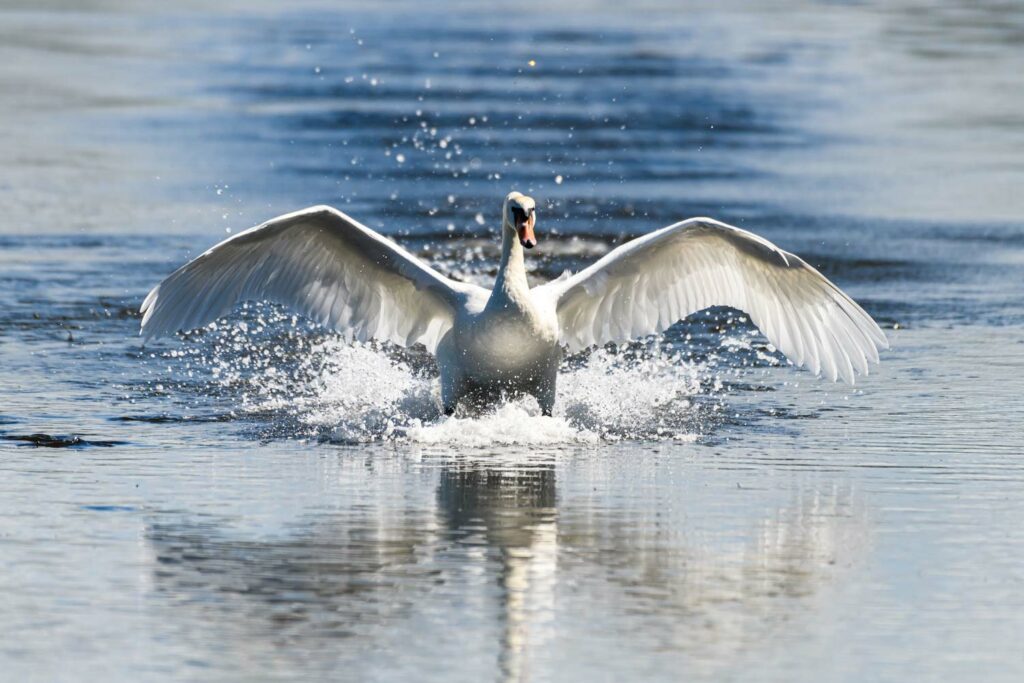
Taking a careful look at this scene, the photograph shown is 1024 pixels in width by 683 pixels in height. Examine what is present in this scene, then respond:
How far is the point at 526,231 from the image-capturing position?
36.1ft

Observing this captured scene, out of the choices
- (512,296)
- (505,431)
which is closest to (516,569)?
(505,431)

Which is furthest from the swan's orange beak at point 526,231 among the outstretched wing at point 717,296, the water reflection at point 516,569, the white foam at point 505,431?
the water reflection at point 516,569

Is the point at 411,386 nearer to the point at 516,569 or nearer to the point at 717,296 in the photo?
the point at 717,296

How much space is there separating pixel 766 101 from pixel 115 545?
64.8ft

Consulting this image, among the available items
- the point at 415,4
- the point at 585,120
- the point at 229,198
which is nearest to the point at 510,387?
the point at 229,198

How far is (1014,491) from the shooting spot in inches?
353

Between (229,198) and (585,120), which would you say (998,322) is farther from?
(585,120)

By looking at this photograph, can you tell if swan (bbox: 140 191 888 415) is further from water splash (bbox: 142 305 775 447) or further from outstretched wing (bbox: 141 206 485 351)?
water splash (bbox: 142 305 775 447)

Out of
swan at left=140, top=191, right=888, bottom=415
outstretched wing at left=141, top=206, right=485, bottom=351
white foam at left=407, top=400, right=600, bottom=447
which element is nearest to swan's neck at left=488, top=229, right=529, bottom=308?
swan at left=140, top=191, right=888, bottom=415

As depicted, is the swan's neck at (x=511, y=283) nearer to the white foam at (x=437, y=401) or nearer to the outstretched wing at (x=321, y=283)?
the outstretched wing at (x=321, y=283)

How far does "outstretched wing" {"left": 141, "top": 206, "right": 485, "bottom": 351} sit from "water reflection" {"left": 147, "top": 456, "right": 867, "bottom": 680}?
251 centimetres

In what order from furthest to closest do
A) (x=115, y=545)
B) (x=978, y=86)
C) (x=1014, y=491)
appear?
(x=978, y=86), (x=1014, y=491), (x=115, y=545)

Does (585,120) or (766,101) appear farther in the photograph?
(766,101)

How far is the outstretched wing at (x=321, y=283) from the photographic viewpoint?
37.2 ft
